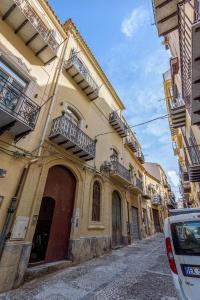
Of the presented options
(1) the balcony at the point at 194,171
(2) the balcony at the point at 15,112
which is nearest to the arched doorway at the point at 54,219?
(2) the balcony at the point at 15,112

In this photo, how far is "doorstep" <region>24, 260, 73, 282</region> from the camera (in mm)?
4941

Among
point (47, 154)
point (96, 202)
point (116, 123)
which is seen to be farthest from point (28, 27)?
point (96, 202)

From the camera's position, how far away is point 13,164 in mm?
5359

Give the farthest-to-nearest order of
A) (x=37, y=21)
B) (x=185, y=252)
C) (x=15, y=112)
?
1. (x=37, y=21)
2. (x=15, y=112)
3. (x=185, y=252)

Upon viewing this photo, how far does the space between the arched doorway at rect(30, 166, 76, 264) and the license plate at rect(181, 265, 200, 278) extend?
17.1ft

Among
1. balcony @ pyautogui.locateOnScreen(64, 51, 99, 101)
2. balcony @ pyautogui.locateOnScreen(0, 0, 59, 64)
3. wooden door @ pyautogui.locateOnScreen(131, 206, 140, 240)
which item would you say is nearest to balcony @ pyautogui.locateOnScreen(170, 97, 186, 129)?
balcony @ pyautogui.locateOnScreen(64, 51, 99, 101)

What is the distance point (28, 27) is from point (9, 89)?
11.2ft

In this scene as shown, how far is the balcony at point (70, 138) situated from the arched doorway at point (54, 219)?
3.77 feet

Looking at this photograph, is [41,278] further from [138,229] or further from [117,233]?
[138,229]

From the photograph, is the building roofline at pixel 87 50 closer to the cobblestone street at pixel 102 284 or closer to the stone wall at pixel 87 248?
the stone wall at pixel 87 248

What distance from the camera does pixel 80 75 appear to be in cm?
951

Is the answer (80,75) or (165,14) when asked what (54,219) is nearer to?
(80,75)

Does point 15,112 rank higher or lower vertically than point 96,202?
higher

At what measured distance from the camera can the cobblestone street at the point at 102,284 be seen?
3.95 meters
